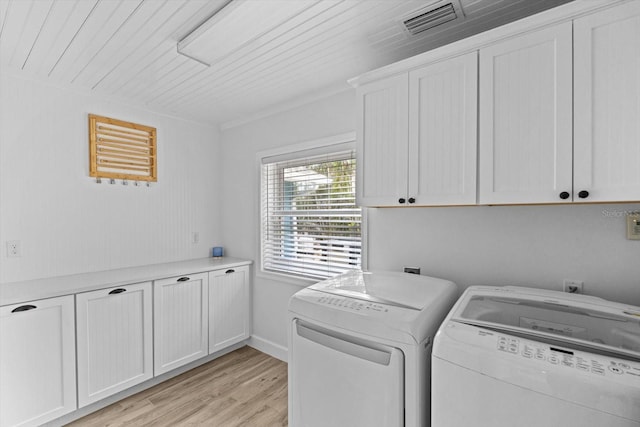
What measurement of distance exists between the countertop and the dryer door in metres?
1.44

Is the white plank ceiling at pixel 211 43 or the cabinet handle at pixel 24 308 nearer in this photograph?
the white plank ceiling at pixel 211 43

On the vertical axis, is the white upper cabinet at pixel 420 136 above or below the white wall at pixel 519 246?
above

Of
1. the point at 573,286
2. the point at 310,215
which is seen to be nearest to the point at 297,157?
the point at 310,215

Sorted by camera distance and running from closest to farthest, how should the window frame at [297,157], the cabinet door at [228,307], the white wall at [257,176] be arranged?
1. the window frame at [297,157]
2. the white wall at [257,176]
3. the cabinet door at [228,307]

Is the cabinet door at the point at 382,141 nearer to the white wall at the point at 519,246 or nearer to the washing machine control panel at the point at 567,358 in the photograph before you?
the white wall at the point at 519,246

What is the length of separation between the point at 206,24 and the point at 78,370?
232cm

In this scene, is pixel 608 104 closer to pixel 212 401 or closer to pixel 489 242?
pixel 489 242

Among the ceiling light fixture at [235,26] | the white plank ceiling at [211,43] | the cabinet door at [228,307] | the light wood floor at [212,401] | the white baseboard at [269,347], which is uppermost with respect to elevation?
the white plank ceiling at [211,43]

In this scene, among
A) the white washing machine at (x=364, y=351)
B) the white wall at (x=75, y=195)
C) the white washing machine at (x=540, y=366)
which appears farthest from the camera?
the white wall at (x=75, y=195)

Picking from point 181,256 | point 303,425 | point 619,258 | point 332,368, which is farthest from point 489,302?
point 181,256

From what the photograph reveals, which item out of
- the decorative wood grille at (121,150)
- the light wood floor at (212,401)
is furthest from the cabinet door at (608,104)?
the decorative wood grille at (121,150)

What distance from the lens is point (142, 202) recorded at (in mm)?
2900

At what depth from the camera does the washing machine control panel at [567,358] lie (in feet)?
2.87

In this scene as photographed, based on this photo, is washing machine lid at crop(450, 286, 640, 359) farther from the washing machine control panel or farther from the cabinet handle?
the cabinet handle
